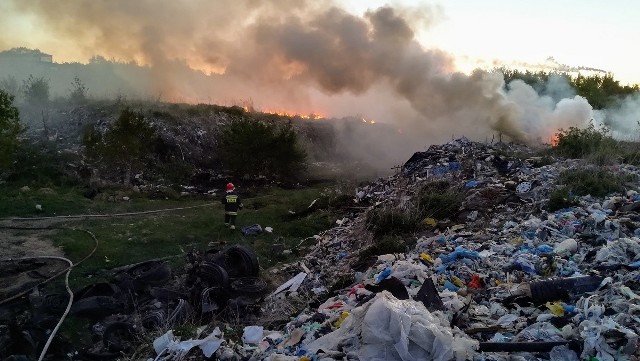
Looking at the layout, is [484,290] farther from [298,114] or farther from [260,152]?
[298,114]

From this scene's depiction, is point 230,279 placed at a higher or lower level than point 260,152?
lower

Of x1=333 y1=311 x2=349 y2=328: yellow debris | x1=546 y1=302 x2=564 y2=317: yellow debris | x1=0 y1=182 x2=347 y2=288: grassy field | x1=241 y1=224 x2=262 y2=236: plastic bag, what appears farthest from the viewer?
x1=241 y1=224 x2=262 y2=236: plastic bag

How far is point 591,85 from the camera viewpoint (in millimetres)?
28578

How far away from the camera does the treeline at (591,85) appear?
26.6 metres

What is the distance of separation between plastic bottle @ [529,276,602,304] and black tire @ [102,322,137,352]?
186 inches

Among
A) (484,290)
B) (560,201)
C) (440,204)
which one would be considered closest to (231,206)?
(440,204)

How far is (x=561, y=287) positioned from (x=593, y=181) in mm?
4881

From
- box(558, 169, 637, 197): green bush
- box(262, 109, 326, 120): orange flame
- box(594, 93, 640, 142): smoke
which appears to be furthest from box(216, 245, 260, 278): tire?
box(262, 109, 326, 120): orange flame

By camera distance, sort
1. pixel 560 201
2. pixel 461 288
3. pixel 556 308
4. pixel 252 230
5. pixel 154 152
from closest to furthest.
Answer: pixel 556 308
pixel 461 288
pixel 560 201
pixel 252 230
pixel 154 152

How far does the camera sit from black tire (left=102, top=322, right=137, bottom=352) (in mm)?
5957

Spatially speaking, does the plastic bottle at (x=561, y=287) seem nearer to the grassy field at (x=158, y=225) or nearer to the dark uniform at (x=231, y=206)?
the grassy field at (x=158, y=225)

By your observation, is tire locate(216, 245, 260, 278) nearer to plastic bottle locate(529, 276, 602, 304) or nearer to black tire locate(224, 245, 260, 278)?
black tire locate(224, 245, 260, 278)

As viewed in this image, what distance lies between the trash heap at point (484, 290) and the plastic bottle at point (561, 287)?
0.01m

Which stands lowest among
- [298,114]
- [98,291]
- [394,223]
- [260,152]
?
[98,291]
